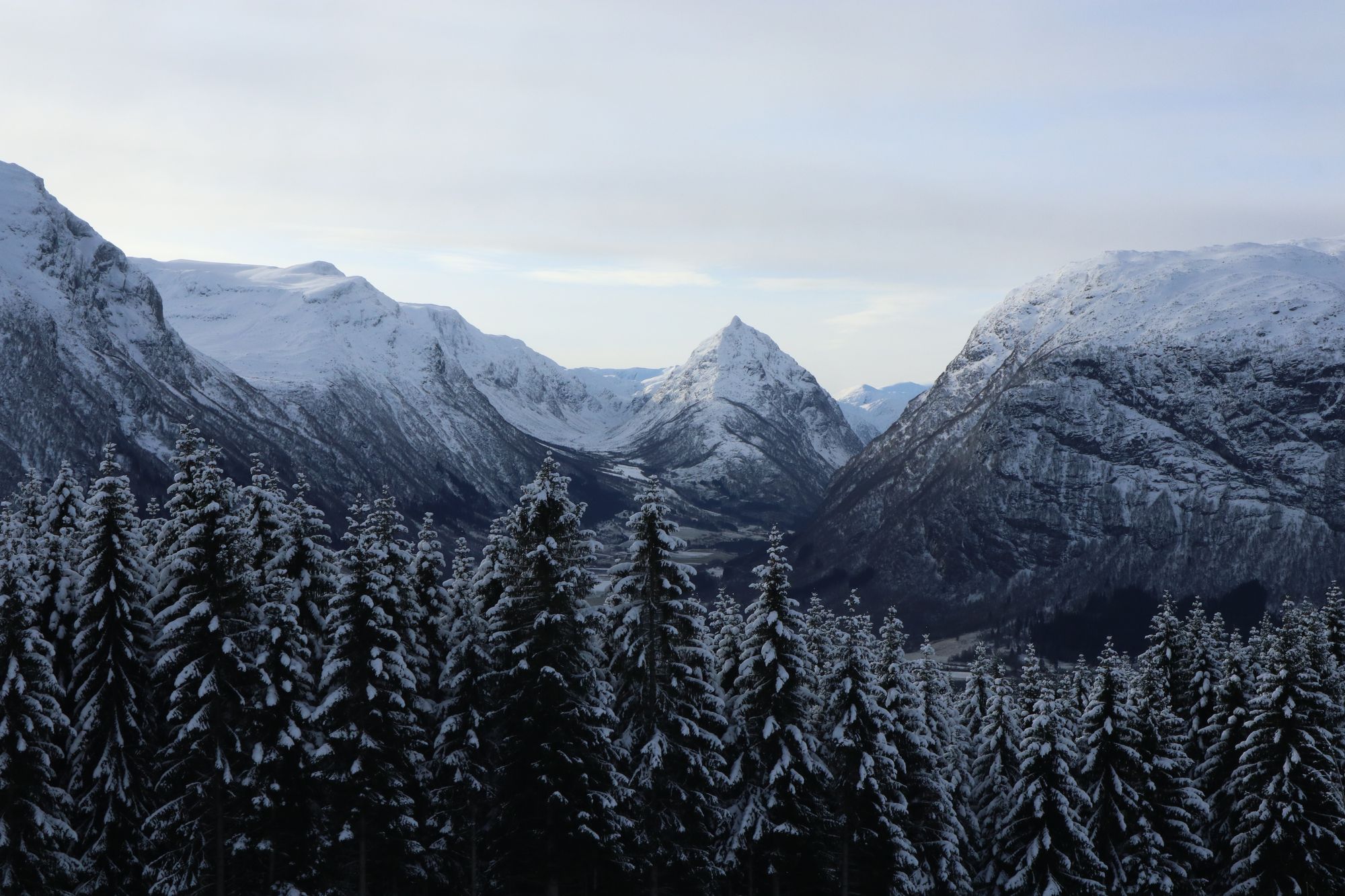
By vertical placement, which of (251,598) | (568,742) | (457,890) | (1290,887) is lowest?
(457,890)

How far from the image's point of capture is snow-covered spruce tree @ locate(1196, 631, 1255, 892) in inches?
2345

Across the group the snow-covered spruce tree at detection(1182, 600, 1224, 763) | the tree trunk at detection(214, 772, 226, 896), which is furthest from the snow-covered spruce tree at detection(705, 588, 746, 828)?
the snow-covered spruce tree at detection(1182, 600, 1224, 763)

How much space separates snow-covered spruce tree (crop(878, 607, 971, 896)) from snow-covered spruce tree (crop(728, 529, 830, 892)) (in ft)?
18.3

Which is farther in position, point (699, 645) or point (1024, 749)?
point (1024, 749)

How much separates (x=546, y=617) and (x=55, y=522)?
70.3 feet

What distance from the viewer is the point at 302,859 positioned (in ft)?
148

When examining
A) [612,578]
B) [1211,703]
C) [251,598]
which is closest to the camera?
[251,598]

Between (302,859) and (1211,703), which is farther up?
(1211,703)

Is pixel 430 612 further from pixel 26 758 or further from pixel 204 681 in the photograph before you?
pixel 26 758

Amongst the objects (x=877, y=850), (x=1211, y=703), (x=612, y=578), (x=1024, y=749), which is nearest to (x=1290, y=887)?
(x=1211, y=703)

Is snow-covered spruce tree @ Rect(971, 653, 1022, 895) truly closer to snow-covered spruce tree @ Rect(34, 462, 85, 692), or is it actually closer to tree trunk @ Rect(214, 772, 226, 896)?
tree trunk @ Rect(214, 772, 226, 896)

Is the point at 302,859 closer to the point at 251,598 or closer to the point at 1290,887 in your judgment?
the point at 251,598

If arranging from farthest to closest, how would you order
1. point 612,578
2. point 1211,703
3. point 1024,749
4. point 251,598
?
point 1211,703
point 1024,749
point 612,578
point 251,598

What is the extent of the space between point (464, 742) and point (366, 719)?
14.1ft
